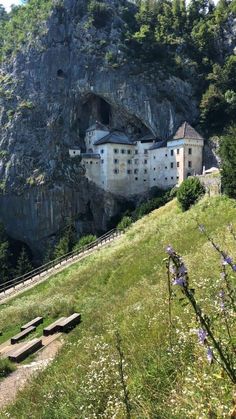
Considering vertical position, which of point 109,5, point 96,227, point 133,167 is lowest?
point 96,227

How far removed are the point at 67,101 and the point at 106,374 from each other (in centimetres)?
6980

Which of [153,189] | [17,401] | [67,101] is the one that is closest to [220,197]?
[17,401]

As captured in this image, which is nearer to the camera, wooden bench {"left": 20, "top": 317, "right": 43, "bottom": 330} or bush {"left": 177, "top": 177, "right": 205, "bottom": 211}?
wooden bench {"left": 20, "top": 317, "right": 43, "bottom": 330}

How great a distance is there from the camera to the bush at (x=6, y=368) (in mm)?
11772

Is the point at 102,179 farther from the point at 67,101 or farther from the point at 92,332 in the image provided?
the point at 92,332

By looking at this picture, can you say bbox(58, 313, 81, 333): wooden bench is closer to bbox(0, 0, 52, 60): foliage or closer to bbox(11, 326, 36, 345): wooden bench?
bbox(11, 326, 36, 345): wooden bench

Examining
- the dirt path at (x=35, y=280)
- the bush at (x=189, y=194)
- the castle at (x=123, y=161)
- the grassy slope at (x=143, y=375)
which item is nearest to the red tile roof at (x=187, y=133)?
the castle at (x=123, y=161)

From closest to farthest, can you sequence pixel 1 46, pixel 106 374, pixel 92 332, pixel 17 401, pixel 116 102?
pixel 106 374 → pixel 17 401 → pixel 92 332 → pixel 116 102 → pixel 1 46

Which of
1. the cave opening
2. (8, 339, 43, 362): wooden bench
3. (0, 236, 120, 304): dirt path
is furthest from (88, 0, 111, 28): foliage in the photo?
(8, 339, 43, 362): wooden bench

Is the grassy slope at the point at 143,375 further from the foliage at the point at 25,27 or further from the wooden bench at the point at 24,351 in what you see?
the foliage at the point at 25,27

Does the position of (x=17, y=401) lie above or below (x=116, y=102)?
below

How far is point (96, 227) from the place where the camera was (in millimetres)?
69875

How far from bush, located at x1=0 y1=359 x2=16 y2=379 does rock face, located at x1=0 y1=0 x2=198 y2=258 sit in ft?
183

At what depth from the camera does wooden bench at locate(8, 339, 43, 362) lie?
42.3 feet
